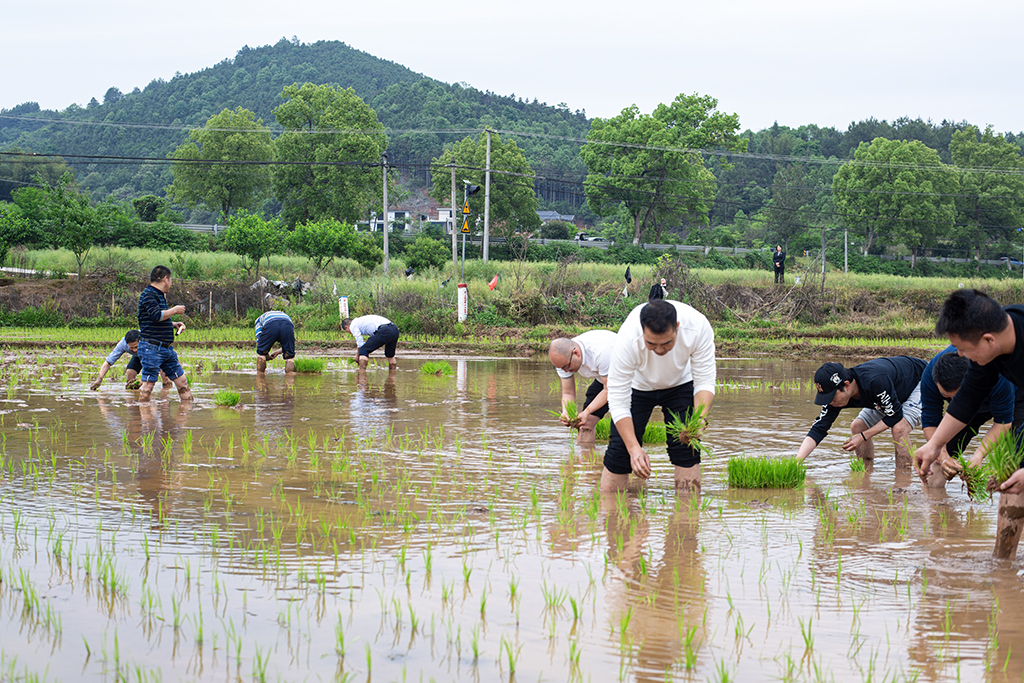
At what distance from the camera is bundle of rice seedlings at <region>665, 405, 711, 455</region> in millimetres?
5559

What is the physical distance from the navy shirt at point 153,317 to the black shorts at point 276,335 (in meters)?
3.78

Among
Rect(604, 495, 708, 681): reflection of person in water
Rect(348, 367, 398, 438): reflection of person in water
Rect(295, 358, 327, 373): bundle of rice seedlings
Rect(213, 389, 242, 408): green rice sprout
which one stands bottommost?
Rect(604, 495, 708, 681): reflection of person in water

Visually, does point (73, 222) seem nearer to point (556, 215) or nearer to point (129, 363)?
point (129, 363)

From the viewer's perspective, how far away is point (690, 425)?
5559mm

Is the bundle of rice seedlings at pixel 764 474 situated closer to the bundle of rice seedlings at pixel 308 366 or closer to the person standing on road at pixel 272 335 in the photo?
the person standing on road at pixel 272 335

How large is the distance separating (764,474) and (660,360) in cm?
163

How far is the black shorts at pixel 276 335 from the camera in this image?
14.4m

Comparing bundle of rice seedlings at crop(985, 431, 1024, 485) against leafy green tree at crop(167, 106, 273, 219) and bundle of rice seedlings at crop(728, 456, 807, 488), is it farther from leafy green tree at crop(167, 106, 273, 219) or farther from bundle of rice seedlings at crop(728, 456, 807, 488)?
leafy green tree at crop(167, 106, 273, 219)

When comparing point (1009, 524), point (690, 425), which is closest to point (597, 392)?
point (690, 425)

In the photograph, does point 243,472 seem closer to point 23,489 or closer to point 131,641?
point 23,489

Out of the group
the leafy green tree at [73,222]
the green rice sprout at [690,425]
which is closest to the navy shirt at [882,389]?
the green rice sprout at [690,425]

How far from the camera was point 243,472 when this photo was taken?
7.05 metres

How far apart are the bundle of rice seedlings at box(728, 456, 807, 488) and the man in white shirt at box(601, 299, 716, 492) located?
1.84 ft

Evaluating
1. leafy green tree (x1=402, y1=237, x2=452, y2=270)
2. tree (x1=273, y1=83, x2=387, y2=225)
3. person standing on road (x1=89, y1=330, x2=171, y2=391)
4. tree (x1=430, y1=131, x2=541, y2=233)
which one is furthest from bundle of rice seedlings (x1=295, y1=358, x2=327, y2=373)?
tree (x1=273, y1=83, x2=387, y2=225)
